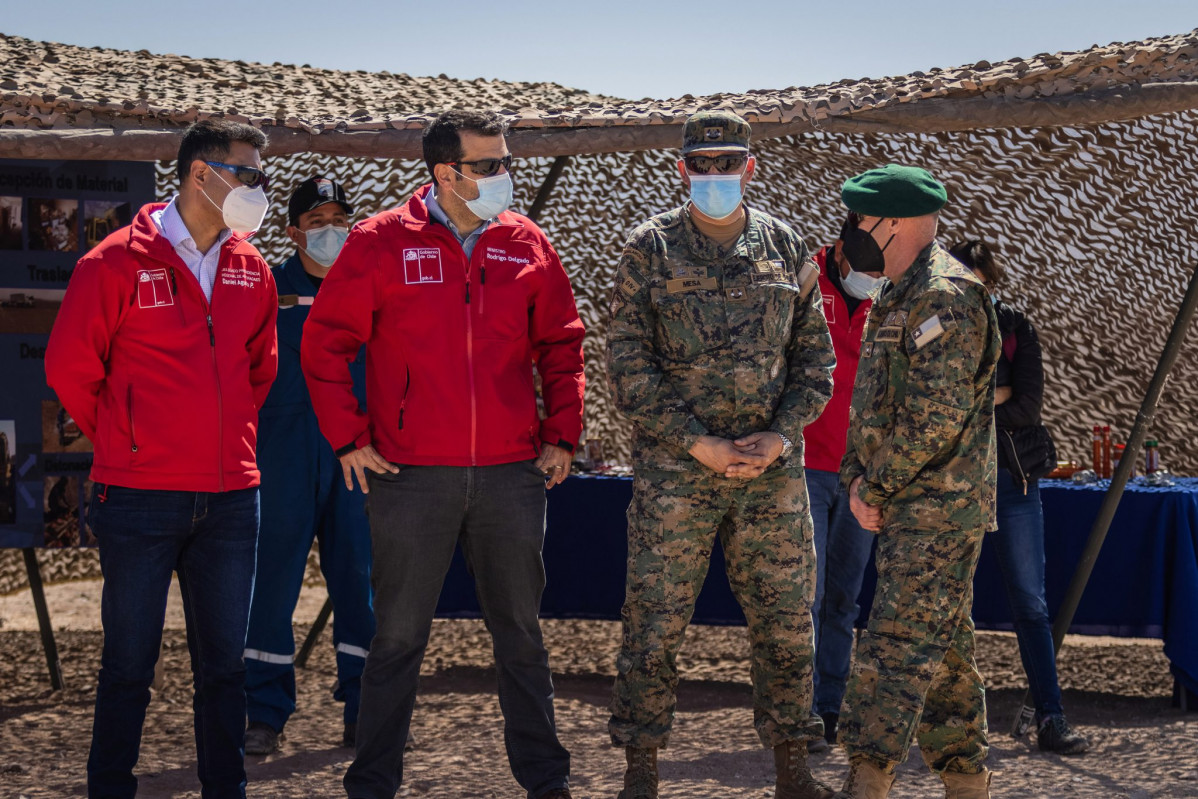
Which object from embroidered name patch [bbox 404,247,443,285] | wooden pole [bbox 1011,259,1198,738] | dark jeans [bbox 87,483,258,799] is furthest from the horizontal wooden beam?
dark jeans [bbox 87,483,258,799]

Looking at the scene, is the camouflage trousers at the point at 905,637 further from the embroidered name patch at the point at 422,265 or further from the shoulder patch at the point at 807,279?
the embroidered name patch at the point at 422,265

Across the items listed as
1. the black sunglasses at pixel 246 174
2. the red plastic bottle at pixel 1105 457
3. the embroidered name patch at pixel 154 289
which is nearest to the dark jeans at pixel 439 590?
the embroidered name patch at pixel 154 289

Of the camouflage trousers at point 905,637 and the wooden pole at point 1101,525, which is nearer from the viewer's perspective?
the camouflage trousers at point 905,637

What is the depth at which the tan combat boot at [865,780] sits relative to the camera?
10.3 feet

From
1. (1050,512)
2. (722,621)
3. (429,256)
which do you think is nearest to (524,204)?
(722,621)

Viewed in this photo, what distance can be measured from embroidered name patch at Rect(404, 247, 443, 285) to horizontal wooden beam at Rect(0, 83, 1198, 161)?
5.28ft

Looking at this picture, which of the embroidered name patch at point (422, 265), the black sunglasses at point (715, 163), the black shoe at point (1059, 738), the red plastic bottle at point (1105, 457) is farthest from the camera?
the red plastic bottle at point (1105, 457)

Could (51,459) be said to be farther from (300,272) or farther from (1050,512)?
(1050,512)

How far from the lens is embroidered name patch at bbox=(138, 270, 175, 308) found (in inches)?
123

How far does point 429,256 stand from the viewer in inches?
131

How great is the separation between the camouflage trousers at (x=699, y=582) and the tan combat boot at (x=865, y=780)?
239mm

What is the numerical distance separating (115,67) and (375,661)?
13.4 feet

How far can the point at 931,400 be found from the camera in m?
3.09

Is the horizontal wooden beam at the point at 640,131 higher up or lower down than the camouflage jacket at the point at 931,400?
higher up
